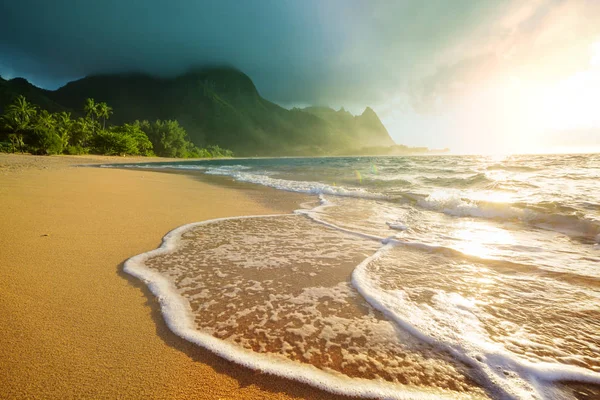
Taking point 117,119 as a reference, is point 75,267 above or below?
below

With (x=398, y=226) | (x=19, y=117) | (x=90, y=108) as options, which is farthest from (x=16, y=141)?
(x=398, y=226)

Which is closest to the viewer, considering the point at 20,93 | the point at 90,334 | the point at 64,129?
the point at 90,334

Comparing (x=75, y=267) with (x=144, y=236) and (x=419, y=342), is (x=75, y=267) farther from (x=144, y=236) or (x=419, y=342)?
(x=419, y=342)

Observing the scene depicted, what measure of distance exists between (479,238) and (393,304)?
12.4 ft

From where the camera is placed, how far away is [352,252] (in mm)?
4379

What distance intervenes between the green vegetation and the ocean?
207 feet

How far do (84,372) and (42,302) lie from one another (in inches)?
49.5

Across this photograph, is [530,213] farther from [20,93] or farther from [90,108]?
[20,93]

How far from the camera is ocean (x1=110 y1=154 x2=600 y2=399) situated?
187cm

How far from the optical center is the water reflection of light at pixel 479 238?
14.9 feet

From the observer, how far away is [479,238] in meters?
5.39

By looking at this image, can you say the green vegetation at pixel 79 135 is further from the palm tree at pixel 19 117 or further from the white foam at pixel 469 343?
the white foam at pixel 469 343

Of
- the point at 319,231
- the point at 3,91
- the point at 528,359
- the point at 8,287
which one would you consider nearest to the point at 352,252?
the point at 319,231

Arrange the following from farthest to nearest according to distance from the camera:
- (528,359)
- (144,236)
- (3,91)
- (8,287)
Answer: (3,91)
(144,236)
(8,287)
(528,359)
